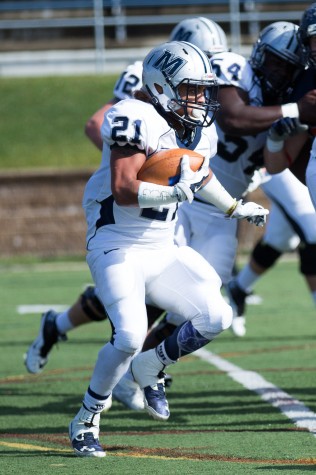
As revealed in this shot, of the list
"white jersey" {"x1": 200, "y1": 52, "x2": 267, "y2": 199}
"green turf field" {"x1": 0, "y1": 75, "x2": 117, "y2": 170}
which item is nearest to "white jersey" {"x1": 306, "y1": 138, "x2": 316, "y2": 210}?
"white jersey" {"x1": 200, "y1": 52, "x2": 267, "y2": 199}

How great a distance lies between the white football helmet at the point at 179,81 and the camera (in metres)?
4.26

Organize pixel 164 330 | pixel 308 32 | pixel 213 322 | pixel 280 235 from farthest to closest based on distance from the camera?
1. pixel 280 235
2. pixel 164 330
3. pixel 308 32
4. pixel 213 322

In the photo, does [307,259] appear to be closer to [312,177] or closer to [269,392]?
[269,392]

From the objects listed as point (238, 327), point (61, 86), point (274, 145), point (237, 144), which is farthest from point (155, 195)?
point (61, 86)

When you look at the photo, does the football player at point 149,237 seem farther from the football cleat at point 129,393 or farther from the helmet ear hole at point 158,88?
the football cleat at point 129,393

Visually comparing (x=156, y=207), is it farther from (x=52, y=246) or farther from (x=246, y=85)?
(x=52, y=246)

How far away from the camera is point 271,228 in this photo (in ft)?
24.4

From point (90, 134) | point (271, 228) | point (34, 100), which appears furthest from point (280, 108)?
point (34, 100)

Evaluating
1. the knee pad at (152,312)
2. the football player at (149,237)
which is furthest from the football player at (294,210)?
the knee pad at (152,312)

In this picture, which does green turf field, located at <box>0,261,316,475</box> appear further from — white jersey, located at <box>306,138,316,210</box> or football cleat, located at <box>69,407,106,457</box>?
white jersey, located at <box>306,138,316,210</box>

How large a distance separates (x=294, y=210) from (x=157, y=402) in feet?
7.74

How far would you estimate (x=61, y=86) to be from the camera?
656 inches

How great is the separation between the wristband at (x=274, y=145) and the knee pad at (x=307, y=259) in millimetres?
1468

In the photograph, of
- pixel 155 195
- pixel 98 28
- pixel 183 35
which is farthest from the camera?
pixel 98 28
